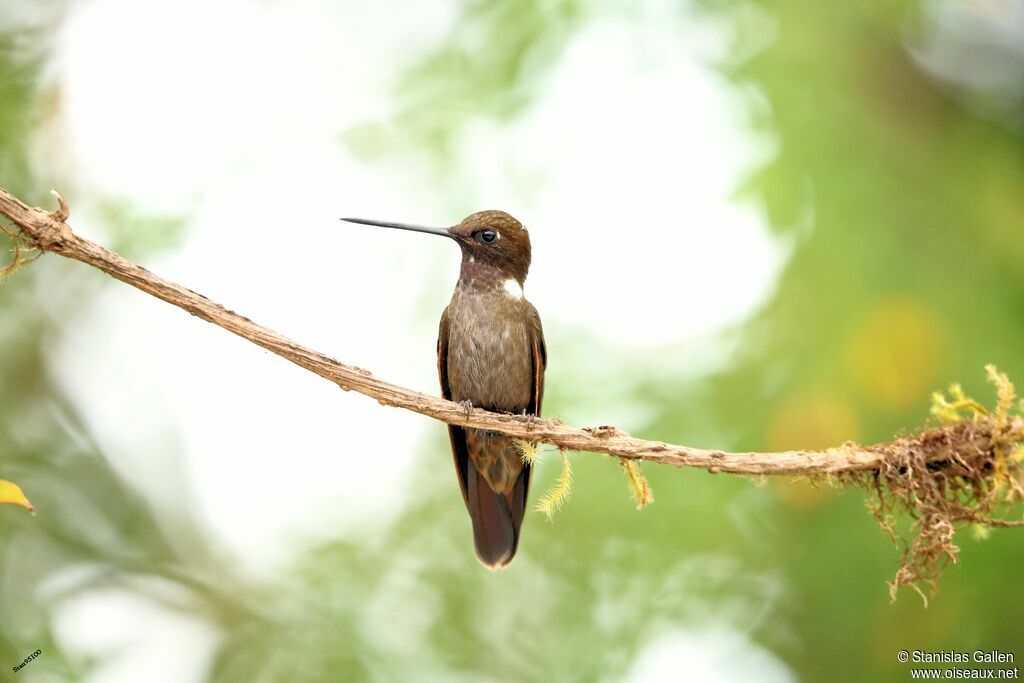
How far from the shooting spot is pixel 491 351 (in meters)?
5.48

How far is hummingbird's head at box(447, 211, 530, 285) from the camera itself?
18.5 ft

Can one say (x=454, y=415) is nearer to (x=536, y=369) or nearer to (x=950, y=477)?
(x=536, y=369)

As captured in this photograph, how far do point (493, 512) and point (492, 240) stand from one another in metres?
1.59

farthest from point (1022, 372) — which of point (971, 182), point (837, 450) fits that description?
point (837, 450)

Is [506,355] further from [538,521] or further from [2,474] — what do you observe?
[2,474]

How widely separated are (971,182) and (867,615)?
111 inches

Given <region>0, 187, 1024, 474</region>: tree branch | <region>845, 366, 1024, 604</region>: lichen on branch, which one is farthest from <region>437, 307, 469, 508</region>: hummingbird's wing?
<region>845, 366, 1024, 604</region>: lichen on branch

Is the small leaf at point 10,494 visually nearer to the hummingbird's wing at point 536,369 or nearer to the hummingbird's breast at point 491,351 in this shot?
the hummingbird's breast at point 491,351

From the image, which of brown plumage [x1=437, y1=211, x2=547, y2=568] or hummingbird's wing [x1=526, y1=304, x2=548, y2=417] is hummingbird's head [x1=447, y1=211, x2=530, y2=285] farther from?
hummingbird's wing [x1=526, y1=304, x2=548, y2=417]

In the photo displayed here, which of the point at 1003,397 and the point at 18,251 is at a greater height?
the point at 1003,397

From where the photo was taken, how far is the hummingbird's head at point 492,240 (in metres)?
5.65

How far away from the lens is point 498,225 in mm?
5695

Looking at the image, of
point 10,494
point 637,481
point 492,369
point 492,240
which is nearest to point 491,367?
point 492,369

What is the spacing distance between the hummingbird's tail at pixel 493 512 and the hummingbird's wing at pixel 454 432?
0.04 meters
